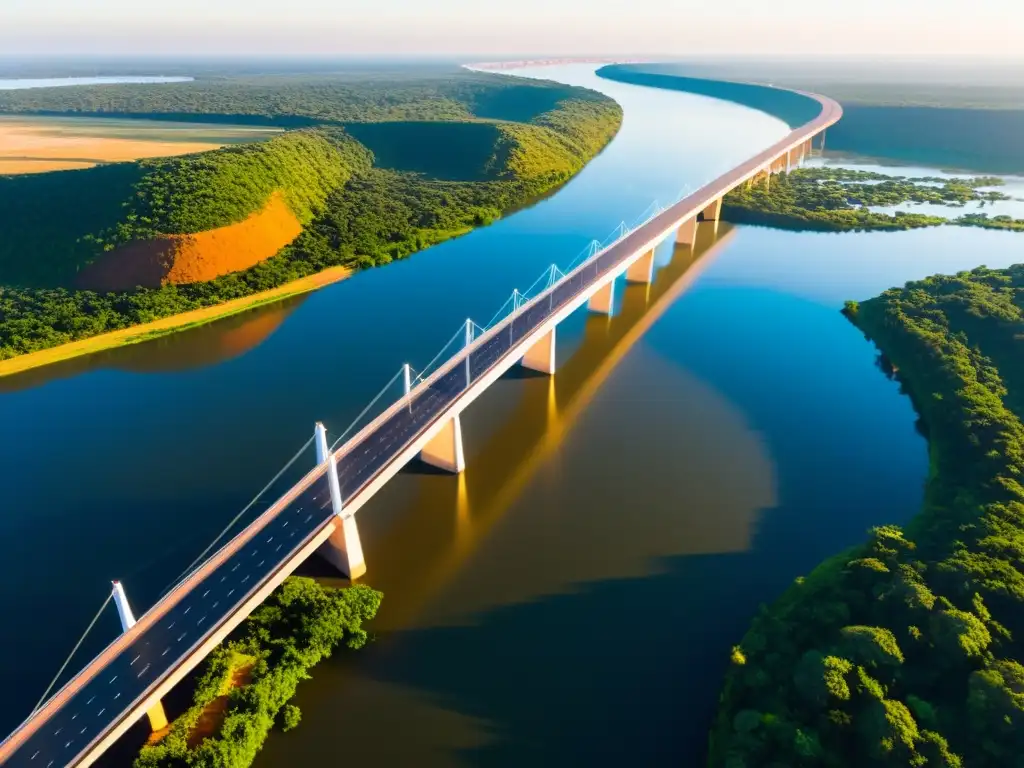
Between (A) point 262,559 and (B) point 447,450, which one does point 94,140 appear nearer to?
(B) point 447,450

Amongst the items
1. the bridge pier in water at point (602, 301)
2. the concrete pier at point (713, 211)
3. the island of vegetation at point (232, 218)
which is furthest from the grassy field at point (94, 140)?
the concrete pier at point (713, 211)

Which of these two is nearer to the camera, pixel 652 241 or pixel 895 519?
pixel 895 519

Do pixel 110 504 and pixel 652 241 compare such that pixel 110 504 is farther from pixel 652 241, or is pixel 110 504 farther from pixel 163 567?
pixel 652 241

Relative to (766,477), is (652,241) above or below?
above

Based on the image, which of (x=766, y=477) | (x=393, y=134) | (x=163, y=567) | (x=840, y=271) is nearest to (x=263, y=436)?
(x=163, y=567)

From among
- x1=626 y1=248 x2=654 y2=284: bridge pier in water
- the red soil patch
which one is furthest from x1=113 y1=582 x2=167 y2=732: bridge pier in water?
x1=626 y1=248 x2=654 y2=284: bridge pier in water

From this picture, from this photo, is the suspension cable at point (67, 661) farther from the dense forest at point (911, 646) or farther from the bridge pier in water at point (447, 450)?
the dense forest at point (911, 646)

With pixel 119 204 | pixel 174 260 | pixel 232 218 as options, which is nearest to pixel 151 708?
pixel 174 260
